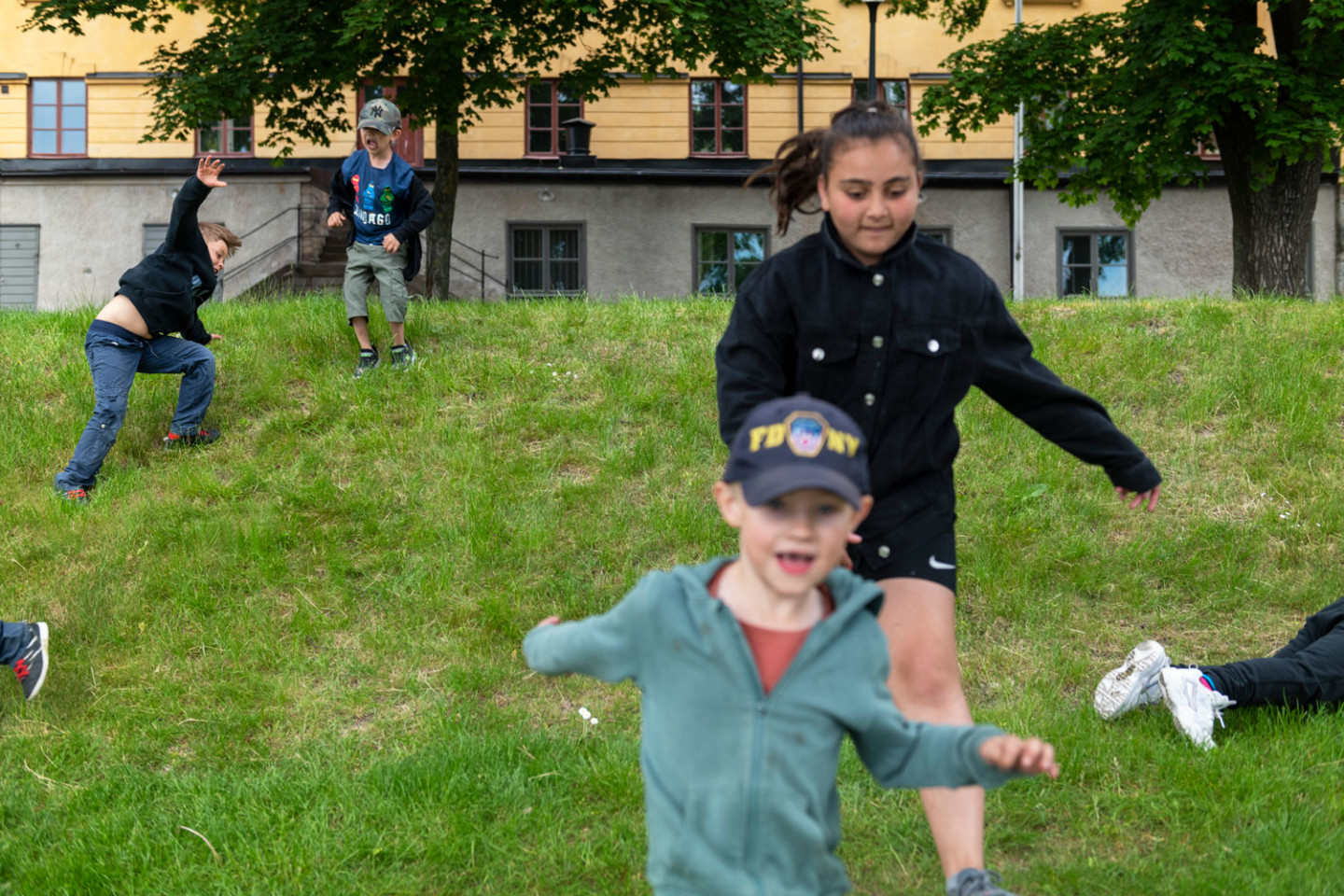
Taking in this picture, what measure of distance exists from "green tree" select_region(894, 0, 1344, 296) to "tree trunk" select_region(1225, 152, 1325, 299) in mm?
→ 16

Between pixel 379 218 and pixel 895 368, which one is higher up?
pixel 379 218

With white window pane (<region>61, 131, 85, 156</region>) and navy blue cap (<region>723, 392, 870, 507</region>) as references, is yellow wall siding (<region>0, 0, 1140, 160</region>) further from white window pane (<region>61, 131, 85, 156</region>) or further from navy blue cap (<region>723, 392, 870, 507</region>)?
navy blue cap (<region>723, 392, 870, 507</region>)

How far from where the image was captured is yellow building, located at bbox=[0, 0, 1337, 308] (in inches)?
1008

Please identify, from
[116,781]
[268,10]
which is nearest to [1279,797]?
[116,781]

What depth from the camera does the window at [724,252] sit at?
26000mm

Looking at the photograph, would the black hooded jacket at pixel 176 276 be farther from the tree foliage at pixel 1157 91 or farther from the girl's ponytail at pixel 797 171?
the tree foliage at pixel 1157 91

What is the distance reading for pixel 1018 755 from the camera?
7.48 feet

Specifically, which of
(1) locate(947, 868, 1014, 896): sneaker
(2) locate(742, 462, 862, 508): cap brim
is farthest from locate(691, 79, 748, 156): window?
(2) locate(742, 462, 862, 508): cap brim

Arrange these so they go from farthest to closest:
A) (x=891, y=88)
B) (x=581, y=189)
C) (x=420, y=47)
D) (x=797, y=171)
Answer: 1. (x=891, y=88)
2. (x=581, y=189)
3. (x=420, y=47)
4. (x=797, y=171)

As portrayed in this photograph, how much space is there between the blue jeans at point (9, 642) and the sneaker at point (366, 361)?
3733 mm

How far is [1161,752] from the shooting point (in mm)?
4688

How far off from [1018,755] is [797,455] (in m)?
0.71

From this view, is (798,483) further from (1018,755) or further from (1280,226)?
(1280,226)

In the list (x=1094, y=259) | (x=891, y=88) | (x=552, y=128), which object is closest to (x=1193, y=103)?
(x=1094, y=259)
